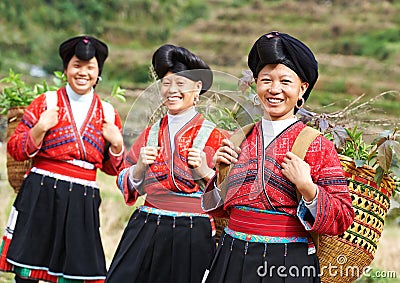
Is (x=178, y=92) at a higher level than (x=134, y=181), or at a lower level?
higher

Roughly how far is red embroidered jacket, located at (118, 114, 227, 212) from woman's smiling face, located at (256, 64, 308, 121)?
41 centimetres

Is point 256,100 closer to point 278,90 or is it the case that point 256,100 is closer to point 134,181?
point 278,90

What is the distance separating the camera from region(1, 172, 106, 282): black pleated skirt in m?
3.65

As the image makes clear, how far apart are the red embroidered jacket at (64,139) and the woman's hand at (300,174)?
160cm

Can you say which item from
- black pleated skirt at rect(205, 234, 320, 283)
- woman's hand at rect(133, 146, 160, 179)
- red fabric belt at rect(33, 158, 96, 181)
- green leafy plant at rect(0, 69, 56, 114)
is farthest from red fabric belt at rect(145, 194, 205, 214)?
green leafy plant at rect(0, 69, 56, 114)

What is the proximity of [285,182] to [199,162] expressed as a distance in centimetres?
51

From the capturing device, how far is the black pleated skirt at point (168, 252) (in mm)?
2898

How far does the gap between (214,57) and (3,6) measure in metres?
5.46

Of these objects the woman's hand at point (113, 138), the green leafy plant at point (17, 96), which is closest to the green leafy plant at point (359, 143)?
Result: the woman's hand at point (113, 138)

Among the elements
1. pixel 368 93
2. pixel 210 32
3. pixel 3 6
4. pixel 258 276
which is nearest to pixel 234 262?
pixel 258 276

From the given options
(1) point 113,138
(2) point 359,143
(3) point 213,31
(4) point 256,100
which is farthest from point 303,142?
(3) point 213,31

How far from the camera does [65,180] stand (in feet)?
12.1

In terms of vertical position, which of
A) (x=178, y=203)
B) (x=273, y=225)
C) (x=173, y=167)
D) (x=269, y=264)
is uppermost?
(x=173, y=167)

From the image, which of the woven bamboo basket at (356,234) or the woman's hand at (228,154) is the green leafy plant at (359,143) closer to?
the woven bamboo basket at (356,234)
